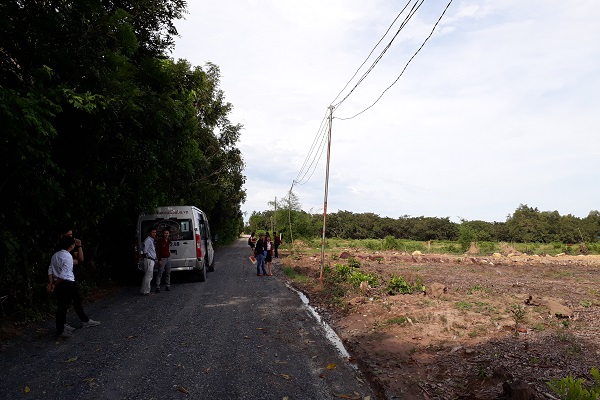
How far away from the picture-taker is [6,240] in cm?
650

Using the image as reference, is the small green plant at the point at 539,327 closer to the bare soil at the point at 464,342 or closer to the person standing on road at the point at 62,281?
the bare soil at the point at 464,342

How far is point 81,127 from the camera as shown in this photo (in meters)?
8.90

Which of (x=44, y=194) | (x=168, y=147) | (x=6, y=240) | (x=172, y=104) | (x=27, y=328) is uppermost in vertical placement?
(x=172, y=104)

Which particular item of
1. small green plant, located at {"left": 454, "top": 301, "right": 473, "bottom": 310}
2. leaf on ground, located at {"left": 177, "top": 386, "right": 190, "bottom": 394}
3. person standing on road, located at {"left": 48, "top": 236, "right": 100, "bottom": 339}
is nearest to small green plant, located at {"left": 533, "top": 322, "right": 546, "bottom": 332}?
small green plant, located at {"left": 454, "top": 301, "right": 473, "bottom": 310}

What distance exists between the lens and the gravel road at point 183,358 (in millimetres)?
4344

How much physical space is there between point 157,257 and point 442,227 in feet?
327

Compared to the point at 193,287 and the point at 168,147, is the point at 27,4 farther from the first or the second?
the point at 193,287

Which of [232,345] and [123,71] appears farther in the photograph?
[123,71]

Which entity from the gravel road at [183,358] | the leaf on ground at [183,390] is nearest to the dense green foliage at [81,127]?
the gravel road at [183,358]

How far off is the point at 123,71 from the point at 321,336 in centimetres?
761

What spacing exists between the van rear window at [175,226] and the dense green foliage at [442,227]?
31.3m

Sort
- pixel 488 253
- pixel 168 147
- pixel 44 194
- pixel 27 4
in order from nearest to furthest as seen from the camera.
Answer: pixel 27 4
pixel 44 194
pixel 168 147
pixel 488 253

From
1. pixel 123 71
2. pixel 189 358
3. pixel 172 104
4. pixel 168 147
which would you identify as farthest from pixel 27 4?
pixel 189 358

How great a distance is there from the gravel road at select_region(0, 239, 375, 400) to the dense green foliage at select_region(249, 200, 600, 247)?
120ft
